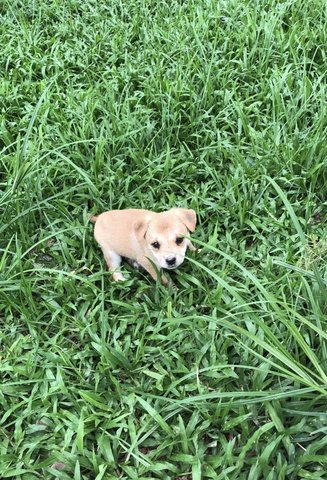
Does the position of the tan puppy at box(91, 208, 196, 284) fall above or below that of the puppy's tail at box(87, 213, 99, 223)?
above

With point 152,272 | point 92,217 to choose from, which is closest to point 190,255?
point 152,272

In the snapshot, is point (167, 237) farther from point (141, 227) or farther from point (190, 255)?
point (190, 255)

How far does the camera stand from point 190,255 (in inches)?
122


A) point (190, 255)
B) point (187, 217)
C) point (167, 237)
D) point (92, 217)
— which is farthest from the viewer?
point (92, 217)

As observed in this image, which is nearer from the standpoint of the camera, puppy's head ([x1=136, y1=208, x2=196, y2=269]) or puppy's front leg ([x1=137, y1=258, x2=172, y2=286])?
puppy's head ([x1=136, y1=208, x2=196, y2=269])

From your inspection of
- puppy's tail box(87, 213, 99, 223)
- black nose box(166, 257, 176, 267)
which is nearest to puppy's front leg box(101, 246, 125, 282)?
puppy's tail box(87, 213, 99, 223)

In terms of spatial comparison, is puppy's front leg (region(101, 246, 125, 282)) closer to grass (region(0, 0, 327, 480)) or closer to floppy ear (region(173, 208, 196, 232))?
grass (region(0, 0, 327, 480))

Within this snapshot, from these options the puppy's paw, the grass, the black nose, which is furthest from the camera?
the puppy's paw

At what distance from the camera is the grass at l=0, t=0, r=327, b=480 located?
2.42 metres

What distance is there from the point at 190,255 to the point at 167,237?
12.8 inches

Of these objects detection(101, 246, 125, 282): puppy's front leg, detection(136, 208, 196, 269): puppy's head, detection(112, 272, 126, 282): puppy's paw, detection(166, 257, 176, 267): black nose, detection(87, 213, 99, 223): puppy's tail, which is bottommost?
detection(112, 272, 126, 282): puppy's paw

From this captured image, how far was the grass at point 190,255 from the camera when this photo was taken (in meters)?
2.42

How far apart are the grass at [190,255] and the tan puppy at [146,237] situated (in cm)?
14

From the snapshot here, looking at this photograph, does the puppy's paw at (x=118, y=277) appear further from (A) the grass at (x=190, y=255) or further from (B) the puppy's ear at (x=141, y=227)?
(B) the puppy's ear at (x=141, y=227)
